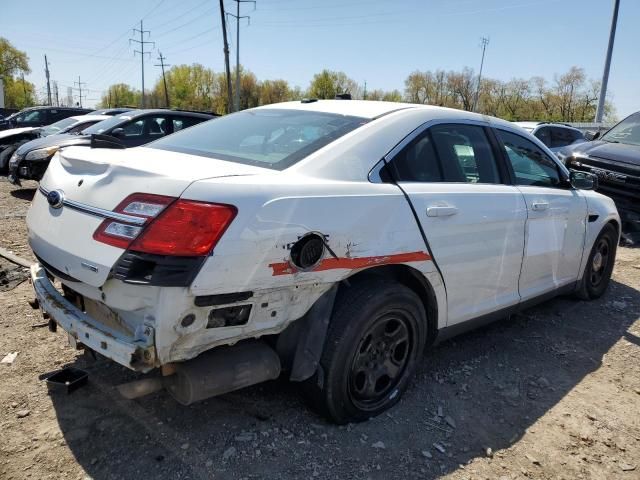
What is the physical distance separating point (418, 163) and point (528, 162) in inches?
55.7

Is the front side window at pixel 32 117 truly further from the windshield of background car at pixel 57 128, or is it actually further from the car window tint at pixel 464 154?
the car window tint at pixel 464 154

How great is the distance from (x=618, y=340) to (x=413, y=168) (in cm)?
261

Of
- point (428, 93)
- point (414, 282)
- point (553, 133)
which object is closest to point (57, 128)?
point (553, 133)

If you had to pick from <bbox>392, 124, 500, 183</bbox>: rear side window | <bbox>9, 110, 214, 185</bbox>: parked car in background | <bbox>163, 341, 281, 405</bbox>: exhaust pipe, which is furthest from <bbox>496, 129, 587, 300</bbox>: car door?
<bbox>9, 110, 214, 185</bbox>: parked car in background

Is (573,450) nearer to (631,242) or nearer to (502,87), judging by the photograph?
(631,242)

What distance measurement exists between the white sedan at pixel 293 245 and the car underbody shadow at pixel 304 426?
0.21 m

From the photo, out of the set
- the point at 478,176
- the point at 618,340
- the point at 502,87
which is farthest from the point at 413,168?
the point at 502,87

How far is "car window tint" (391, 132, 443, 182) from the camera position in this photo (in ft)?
9.23

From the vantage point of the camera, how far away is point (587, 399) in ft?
10.7

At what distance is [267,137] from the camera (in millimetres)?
2916

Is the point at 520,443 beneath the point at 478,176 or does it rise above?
beneath

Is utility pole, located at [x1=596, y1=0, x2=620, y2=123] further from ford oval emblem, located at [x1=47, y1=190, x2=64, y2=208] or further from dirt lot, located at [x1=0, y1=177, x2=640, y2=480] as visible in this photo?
ford oval emblem, located at [x1=47, y1=190, x2=64, y2=208]

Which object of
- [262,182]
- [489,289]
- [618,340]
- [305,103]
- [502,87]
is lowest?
[618,340]

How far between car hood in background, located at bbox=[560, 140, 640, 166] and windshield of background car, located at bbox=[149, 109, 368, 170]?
6326mm
